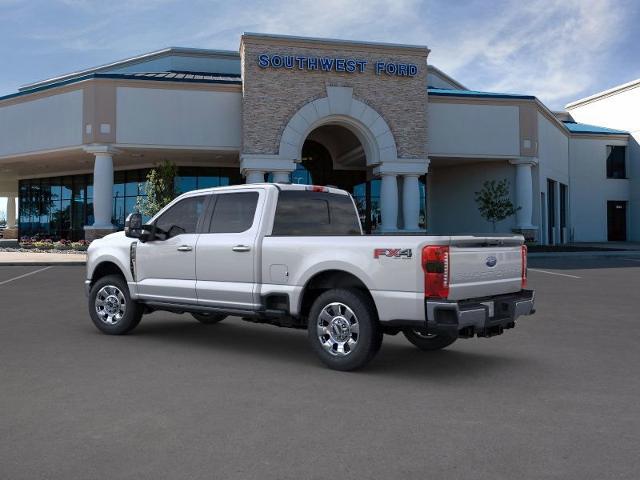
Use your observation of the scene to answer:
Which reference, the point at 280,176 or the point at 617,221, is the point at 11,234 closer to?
the point at 280,176

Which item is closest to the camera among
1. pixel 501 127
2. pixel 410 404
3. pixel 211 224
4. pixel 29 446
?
pixel 29 446

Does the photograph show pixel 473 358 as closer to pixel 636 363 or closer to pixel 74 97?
pixel 636 363

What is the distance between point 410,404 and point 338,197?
3675mm

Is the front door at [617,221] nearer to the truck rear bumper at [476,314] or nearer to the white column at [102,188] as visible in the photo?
the white column at [102,188]

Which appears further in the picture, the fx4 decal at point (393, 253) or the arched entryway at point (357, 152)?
the arched entryway at point (357, 152)

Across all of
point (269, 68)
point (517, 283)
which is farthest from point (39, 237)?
point (517, 283)

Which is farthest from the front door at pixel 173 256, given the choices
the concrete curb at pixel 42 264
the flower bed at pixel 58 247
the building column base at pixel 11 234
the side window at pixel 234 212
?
the building column base at pixel 11 234

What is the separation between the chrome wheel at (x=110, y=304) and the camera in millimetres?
8852

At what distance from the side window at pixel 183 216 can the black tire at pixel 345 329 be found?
2.34 meters

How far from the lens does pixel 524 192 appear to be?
111ft

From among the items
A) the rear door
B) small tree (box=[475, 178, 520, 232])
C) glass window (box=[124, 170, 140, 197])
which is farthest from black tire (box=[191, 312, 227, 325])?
glass window (box=[124, 170, 140, 197])

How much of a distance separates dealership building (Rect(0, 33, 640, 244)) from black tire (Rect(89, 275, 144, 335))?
20.5m

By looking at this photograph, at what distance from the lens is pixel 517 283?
276 inches

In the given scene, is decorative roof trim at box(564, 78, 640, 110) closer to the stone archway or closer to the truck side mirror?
the stone archway
